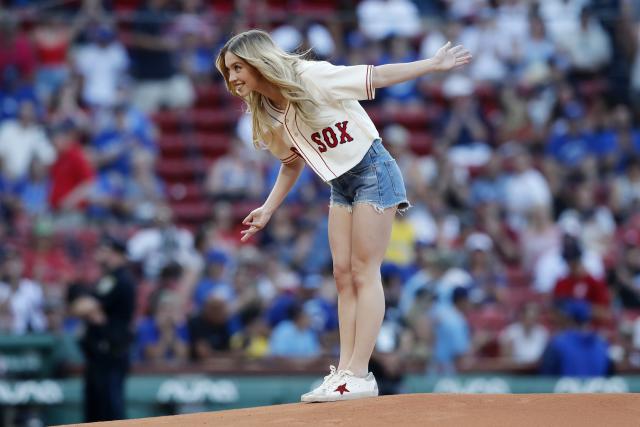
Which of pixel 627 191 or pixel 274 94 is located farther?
pixel 627 191

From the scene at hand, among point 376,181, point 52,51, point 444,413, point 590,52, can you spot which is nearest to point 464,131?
point 590,52

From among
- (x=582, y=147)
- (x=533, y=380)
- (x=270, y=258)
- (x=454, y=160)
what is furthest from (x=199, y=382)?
(x=582, y=147)

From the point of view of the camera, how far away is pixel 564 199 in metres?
15.1

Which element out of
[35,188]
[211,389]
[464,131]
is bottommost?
[211,389]

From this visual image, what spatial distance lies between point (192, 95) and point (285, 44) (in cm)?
146

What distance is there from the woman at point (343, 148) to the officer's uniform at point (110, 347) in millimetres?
4611

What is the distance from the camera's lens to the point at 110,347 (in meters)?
11.4

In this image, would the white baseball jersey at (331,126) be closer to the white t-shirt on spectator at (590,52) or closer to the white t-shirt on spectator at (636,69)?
the white t-shirt on spectator at (636,69)

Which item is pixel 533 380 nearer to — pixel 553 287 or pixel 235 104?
pixel 553 287

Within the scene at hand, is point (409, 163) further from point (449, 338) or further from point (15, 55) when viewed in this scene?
point (15, 55)

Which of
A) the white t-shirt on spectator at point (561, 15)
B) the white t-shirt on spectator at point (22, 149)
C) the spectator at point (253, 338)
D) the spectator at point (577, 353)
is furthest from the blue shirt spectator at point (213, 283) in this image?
the white t-shirt on spectator at point (561, 15)

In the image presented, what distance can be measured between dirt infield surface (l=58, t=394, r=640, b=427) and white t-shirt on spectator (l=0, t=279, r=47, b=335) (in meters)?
6.08

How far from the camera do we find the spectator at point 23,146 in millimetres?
15008

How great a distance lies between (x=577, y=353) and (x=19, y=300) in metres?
5.46
